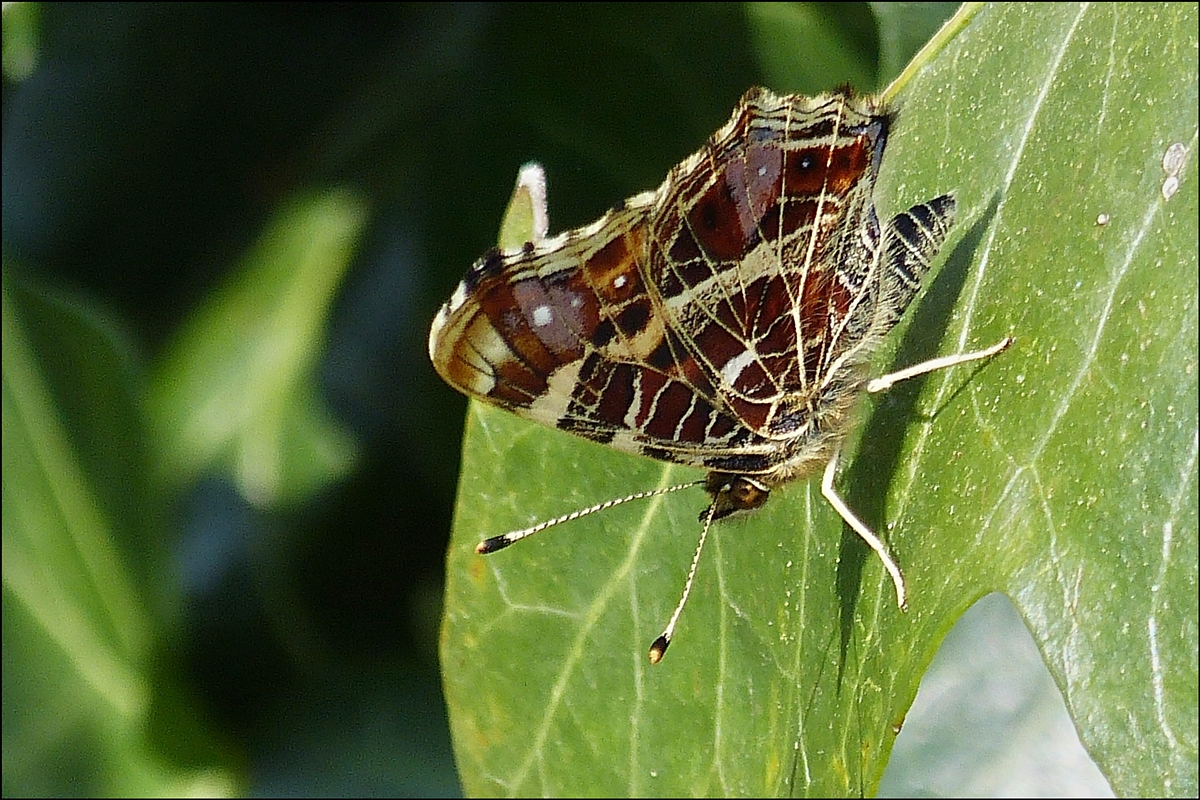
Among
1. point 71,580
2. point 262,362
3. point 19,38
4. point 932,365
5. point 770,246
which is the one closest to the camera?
point 932,365

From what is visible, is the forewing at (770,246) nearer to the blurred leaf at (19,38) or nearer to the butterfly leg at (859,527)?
the butterfly leg at (859,527)

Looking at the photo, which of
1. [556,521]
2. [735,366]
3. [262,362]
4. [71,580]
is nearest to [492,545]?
[556,521]

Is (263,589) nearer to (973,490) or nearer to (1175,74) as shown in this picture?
(973,490)

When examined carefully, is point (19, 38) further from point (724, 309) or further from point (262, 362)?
point (724, 309)

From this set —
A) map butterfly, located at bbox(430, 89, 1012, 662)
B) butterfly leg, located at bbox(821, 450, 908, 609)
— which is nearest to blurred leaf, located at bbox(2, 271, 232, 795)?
map butterfly, located at bbox(430, 89, 1012, 662)

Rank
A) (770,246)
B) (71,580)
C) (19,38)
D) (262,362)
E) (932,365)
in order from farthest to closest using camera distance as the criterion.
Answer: (262,362) < (71,580) < (19,38) < (770,246) < (932,365)

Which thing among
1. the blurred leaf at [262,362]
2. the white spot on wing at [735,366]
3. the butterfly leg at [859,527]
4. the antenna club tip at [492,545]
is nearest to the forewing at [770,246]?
the white spot on wing at [735,366]

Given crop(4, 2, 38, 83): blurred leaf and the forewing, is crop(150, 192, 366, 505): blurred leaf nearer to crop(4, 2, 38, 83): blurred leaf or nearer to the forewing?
crop(4, 2, 38, 83): blurred leaf
